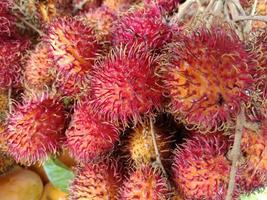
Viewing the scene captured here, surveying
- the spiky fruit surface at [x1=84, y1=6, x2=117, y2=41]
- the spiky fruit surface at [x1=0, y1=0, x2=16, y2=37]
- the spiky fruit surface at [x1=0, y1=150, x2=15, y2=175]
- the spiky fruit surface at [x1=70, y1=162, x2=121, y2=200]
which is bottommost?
the spiky fruit surface at [x1=0, y1=150, x2=15, y2=175]

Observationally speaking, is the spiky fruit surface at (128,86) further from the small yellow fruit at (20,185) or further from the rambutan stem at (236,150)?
the small yellow fruit at (20,185)

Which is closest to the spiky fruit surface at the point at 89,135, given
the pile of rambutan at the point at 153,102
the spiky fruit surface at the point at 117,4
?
the pile of rambutan at the point at 153,102

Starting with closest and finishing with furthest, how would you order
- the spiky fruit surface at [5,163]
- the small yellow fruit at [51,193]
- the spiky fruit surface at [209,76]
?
the spiky fruit surface at [209,76], the spiky fruit surface at [5,163], the small yellow fruit at [51,193]

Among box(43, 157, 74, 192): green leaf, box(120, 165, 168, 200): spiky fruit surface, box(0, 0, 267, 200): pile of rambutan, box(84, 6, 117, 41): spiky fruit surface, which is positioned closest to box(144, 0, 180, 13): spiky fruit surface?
box(0, 0, 267, 200): pile of rambutan

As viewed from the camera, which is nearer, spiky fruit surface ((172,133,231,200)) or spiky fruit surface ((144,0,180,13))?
spiky fruit surface ((172,133,231,200))

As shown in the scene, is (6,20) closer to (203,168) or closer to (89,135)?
(89,135)

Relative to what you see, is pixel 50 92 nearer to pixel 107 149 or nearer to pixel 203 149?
pixel 107 149

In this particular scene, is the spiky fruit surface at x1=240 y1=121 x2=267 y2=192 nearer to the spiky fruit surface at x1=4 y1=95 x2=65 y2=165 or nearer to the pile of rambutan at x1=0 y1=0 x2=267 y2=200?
the pile of rambutan at x1=0 y1=0 x2=267 y2=200
